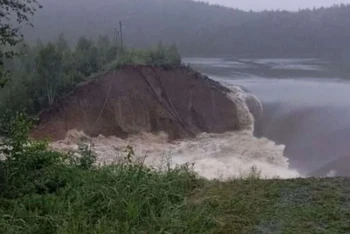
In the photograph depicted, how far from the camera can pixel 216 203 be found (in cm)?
481

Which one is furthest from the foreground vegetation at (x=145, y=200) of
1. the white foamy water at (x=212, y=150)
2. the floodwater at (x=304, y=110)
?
the floodwater at (x=304, y=110)

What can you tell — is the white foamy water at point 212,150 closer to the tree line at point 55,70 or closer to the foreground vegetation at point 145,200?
the tree line at point 55,70

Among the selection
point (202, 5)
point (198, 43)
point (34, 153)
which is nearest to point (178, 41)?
point (198, 43)

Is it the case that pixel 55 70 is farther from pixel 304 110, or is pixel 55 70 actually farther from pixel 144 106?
pixel 304 110

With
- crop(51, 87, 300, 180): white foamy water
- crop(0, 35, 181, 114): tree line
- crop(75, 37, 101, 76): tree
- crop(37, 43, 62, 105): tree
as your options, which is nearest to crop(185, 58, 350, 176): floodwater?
crop(51, 87, 300, 180): white foamy water

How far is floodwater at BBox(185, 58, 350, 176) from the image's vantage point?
1455 cm

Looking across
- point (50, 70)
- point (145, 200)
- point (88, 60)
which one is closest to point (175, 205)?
point (145, 200)

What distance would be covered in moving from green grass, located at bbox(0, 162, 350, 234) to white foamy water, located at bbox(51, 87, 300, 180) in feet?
20.0

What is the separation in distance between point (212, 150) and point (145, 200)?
38.3ft

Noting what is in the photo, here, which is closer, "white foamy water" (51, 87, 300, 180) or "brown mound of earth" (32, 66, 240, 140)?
"white foamy water" (51, 87, 300, 180)

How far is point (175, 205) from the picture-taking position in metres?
4.76

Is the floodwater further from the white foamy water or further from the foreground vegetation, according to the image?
the foreground vegetation

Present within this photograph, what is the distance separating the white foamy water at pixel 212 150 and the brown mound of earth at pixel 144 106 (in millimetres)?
565

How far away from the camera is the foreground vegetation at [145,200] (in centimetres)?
436
